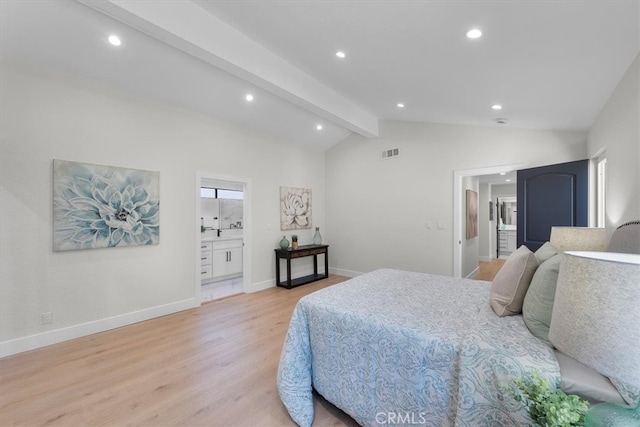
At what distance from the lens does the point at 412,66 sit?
2695 mm

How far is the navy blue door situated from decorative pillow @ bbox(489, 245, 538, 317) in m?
2.32

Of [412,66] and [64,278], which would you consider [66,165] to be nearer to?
[64,278]

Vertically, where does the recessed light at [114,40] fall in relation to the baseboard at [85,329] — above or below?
above

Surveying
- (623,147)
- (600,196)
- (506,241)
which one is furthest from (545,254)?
(506,241)

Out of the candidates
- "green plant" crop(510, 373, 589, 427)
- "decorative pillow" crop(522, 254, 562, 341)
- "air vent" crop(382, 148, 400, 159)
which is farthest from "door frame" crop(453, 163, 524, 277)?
Answer: "green plant" crop(510, 373, 589, 427)

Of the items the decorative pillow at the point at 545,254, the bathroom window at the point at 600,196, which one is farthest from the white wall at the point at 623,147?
the bathroom window at the point at 600,196

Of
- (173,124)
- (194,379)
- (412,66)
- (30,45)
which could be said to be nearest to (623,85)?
(412,66)

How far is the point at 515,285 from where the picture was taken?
163cm

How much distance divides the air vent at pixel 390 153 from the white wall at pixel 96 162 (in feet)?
8.38

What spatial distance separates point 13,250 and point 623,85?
17.7ft

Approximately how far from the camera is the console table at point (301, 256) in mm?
5039

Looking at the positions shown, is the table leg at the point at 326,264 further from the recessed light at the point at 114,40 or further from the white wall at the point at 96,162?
the recessed light at the point at 114,40

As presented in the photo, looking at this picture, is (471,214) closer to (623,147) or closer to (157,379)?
(623,147)

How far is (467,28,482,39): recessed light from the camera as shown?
1923mm
